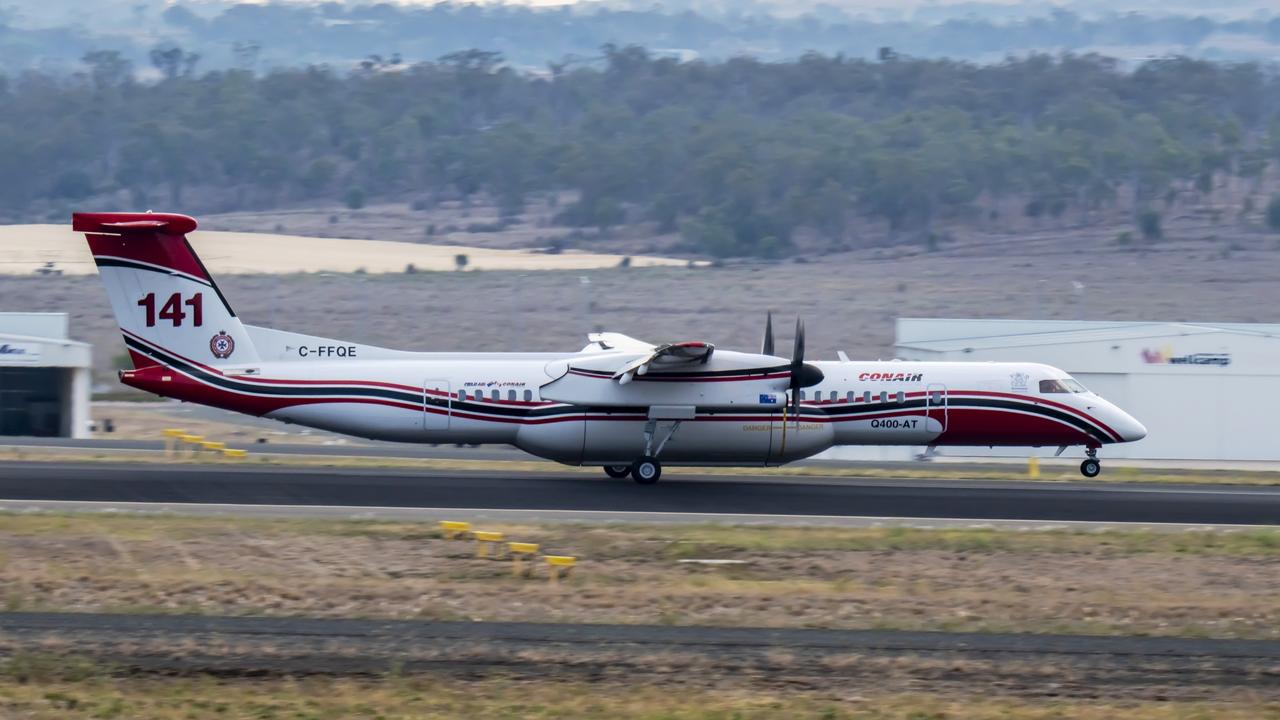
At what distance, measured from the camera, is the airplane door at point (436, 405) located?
26.9 meters

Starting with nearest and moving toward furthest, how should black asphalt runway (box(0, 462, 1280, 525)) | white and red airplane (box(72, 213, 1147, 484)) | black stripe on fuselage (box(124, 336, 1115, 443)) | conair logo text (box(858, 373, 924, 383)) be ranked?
black asphalt runway (box(0, 462, 1280, 525))
white and red airplane (box(72, 213, 1147, 484))
black stripe on fuselage (box(124, 336, 1115, 443))
conair logo text (box(858, 373, 924, 383))

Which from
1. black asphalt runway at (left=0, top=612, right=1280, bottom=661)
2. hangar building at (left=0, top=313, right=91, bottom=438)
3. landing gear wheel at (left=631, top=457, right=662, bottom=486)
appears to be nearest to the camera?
black asphalt runway at (left=0, top=612, right=1280, bottom=661)

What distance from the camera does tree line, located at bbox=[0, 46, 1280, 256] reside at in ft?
318

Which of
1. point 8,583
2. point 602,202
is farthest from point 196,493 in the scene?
point 602,202

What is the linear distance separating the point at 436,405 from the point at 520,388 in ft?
5.27

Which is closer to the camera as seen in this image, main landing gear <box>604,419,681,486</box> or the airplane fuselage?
the airplane fuselage

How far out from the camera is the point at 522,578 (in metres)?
17.7

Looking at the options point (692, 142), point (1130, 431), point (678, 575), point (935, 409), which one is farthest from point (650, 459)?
point (692, 142)

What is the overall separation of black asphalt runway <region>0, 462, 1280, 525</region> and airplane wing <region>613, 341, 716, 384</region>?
2.16 metres

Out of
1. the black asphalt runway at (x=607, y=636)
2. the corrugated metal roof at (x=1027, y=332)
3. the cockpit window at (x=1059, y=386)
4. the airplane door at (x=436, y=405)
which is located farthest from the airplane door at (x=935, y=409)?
the corrugated metal roof at (x=1027, y=332)

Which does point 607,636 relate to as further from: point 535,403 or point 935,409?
point 935,409

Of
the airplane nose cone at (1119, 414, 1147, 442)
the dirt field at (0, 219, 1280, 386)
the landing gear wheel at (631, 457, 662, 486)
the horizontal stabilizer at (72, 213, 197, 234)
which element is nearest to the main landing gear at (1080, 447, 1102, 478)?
the airplane nose cone at (1119, 414, 1147, 442)

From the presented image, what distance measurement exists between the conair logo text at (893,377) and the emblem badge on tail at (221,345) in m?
12.0

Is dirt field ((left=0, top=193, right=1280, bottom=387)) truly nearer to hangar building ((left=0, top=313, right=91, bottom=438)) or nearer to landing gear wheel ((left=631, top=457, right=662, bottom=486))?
hangar building ((left=0, top=313, right=91, bottom=438))
